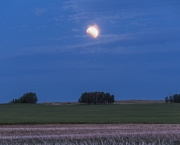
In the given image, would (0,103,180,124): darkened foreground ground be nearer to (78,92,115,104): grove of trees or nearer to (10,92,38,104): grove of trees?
(78,92,115,104): grove of trees

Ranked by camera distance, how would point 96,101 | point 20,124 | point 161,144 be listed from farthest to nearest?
point 96,101, point 20,124, point 161,144

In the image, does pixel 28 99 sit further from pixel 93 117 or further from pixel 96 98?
pixel 93 117

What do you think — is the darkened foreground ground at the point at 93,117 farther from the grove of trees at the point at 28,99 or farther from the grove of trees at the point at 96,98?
the grove of trees at the point at 28,99

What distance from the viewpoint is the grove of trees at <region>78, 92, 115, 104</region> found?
11494cm

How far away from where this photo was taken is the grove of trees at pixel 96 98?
114938 millimetres

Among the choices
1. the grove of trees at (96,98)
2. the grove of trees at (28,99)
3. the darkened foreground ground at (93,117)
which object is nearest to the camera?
the darkened foreground ground at (93,117)

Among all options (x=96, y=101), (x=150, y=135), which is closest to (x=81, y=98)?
(x=96, y=101)

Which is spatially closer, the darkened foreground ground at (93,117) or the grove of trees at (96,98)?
the darkened foreground ground at (93,117)

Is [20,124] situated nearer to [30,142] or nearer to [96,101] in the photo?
[30,142]

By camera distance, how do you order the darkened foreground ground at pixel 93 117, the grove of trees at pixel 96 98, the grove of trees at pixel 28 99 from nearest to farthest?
the darkened foreground ground at pixel 93 117 < the grove of trees at pixel 96 98 < the grove of trees at pixel 28 99

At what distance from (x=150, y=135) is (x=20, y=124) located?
60.4 feet

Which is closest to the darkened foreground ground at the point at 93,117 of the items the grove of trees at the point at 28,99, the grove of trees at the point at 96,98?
the grove of trees at the point at 96,98

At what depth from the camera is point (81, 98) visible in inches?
4641

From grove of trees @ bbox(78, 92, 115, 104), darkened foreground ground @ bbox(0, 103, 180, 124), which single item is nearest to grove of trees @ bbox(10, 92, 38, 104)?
grove of trees @ bbox(78, 92, 115, 104)
